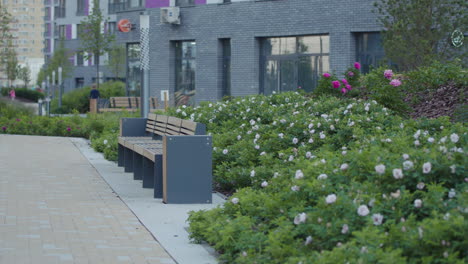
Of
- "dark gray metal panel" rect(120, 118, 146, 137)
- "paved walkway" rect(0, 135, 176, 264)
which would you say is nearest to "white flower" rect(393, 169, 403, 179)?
"paved walkway" rect(0, 135, 176, 264)

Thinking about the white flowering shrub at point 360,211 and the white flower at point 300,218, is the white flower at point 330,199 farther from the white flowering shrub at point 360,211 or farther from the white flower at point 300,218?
the white flower at point 300,218

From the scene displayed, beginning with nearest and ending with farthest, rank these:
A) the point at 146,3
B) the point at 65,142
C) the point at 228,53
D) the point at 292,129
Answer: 1. the point at 292,129
2. the point at 65,142
3. the point at 228,53
4. the point at 146,3

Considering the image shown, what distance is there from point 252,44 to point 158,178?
2125 cm

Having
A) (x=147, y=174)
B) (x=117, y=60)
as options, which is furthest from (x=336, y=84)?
(x=117, y=60)

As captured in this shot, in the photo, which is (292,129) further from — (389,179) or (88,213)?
(389,179)

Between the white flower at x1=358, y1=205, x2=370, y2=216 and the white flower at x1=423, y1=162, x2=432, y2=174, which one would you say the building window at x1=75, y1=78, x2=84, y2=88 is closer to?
the white flower at x1=423, y1=162, x2=432, y2=174

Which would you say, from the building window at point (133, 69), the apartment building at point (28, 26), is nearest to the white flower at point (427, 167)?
the building window at point (133, 69)

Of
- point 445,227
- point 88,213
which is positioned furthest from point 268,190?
point 445,227

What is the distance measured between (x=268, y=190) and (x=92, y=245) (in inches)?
69.7

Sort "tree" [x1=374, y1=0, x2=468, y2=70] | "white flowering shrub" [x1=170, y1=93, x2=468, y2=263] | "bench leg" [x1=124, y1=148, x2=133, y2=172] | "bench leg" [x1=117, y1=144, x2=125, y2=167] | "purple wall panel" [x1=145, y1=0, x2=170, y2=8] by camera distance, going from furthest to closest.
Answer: "purple wall panel" [x1=145, y1=0, x2=170, y2=8], "tree" [x1=374, y1=0, x2=468, y2=70], "bench leg" [x1=117, y1=144, x2=125, y2=167], "bench leg" [x1=124, y1=148, x2=133, y2=172], "white flowering shrub" [x1=170, y1=93, x2=468, y2=263]

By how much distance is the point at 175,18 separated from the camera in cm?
3391

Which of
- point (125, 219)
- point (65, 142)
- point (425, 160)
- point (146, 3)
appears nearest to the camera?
point (425, 160)

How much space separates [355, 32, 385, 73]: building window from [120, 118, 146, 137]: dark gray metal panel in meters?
14.8

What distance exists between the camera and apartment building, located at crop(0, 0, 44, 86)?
18188cm
